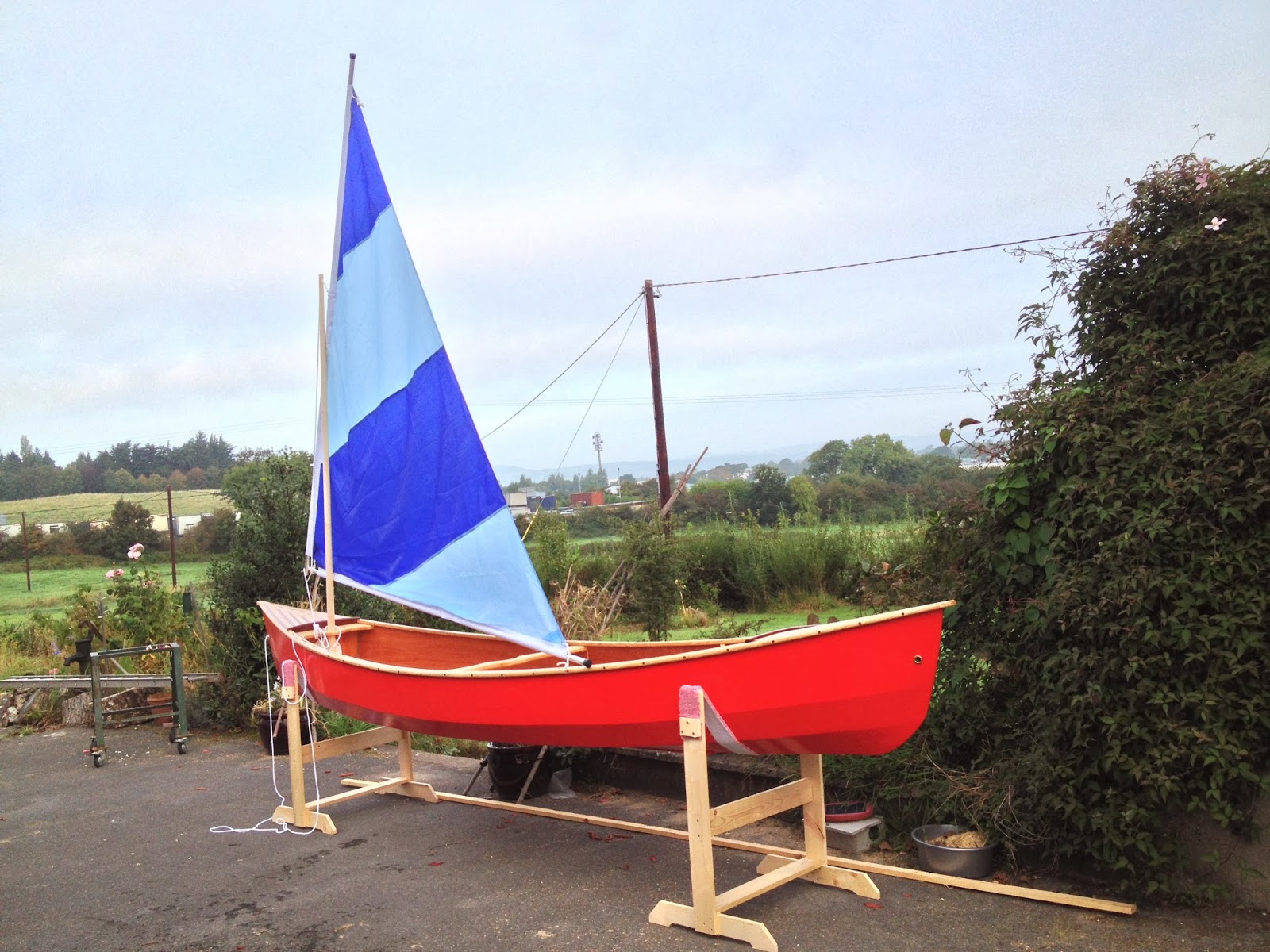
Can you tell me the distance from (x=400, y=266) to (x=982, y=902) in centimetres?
420

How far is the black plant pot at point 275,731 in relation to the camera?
7.09m

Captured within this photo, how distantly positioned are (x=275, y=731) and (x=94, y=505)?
3725 centimetres

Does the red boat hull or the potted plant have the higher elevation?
the red boat hull

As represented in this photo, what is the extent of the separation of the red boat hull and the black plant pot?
224 cm

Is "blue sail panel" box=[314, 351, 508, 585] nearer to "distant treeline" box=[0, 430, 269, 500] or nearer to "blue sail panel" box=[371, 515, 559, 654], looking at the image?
"blue sail panel" box=[371, 515, 559, 654]

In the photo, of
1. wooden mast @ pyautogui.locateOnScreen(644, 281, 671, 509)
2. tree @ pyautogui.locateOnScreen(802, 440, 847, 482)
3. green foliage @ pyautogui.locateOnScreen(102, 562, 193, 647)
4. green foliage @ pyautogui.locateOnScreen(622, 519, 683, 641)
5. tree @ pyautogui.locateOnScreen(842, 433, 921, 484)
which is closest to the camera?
green foliage @ pyautogui.locateOnScreen(622, 519, 683, 641)

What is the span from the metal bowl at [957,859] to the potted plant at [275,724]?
4466mm

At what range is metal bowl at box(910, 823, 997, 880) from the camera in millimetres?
4004

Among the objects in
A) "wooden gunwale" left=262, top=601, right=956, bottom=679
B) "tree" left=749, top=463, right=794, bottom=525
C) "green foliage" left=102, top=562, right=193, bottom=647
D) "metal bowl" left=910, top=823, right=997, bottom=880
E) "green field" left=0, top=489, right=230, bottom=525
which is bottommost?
"metal bowl" left=910, top=823, right=997, bottom=880

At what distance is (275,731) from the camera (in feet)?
22.6

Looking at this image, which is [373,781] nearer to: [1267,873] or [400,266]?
[400,266]

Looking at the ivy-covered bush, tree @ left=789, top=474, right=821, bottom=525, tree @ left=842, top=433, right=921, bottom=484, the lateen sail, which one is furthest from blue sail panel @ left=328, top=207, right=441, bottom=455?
tree @ left=842, top=433, right=921, bottom=484

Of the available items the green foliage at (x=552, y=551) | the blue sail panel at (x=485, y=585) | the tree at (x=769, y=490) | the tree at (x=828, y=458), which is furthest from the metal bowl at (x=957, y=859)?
the tree at (x=828, y=458)

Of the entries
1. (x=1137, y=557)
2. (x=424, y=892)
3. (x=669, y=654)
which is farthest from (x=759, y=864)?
(x=1137, y=557)
